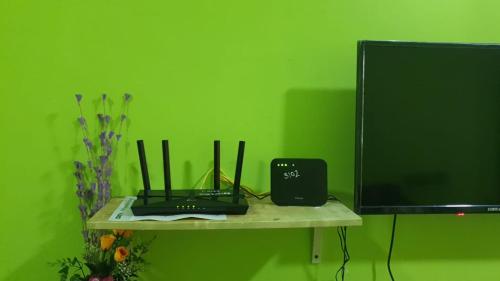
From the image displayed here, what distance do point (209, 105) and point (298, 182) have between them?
0.38 meters

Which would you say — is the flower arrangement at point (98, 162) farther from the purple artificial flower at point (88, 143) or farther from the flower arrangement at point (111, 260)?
the flower arrangement at point (111, 260)

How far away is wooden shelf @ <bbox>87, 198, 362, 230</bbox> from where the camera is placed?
96 cm

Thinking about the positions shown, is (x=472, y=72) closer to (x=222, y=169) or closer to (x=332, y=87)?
(x=332, y=87)

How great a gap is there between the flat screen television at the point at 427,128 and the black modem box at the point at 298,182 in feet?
0.35

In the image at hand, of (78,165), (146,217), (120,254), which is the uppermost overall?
(78,165)

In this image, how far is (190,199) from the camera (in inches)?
41.3

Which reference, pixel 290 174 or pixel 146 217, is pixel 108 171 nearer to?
pixel 146 217

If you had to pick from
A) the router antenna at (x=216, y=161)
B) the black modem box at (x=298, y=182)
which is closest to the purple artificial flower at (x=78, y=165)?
the router antenna at (x=216, y=161)

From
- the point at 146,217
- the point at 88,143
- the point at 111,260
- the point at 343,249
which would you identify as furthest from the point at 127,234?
the point at 343,249

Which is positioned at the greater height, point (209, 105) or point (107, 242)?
point (209, 105)

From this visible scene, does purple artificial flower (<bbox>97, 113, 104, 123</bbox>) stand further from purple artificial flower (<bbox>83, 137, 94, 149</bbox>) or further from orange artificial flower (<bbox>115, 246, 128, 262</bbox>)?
orange artificial flower (<bbox>115, 246, 128, 262</bbox>)

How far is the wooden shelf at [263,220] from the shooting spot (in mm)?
960

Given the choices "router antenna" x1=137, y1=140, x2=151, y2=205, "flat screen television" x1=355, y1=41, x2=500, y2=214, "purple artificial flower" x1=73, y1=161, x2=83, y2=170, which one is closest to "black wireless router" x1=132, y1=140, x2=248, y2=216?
"router antenna" x1=137, y1=140, x2=151, y2=205

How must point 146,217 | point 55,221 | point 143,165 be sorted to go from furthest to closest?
point 55,221 < point 143,165 < point 146,217
